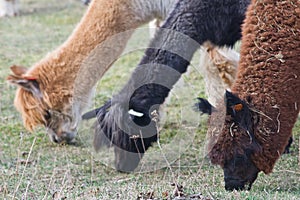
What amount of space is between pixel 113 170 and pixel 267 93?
6.60 feet

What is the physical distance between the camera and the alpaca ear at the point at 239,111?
5.07 meters

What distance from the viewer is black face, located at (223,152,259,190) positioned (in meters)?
5.29

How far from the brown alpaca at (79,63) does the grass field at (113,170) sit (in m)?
0.31

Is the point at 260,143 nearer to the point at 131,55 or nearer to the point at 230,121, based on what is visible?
the point at 230,121

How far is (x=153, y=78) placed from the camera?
631cm

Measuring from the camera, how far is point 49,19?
14.7 meters

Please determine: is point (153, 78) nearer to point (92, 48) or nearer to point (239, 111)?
point (92, 48)

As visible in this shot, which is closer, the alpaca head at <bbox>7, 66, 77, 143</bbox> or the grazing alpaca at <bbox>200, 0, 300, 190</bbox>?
the grazing alpaca at <bbox>200, 0, 300, 190</bbox>

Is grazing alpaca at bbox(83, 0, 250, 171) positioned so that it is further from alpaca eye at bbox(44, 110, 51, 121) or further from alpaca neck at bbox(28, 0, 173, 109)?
alpaca eye at bbox(44, 110, 51, 121)

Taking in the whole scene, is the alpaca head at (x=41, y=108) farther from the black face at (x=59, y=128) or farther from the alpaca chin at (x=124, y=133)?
the alpaca chin at (x=124, y=133)

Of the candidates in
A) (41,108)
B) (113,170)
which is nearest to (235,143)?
(113,170)

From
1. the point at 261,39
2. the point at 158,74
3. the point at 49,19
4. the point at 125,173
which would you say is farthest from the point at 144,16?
the point at 49,19

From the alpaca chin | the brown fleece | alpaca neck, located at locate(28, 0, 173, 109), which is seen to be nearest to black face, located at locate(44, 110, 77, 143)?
the brown fleece

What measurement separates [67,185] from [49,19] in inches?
369
